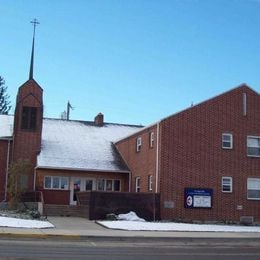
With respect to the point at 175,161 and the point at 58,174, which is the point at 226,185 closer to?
the point at 175,161

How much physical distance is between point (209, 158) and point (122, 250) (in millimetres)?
17652

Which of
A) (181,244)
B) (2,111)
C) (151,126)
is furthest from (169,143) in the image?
(2,111)

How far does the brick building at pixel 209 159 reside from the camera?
33281 mm

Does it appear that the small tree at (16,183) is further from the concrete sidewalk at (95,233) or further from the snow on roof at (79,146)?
A: the concrete sidewalk at (95,233)

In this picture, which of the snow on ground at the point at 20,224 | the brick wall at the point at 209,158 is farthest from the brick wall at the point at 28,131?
the snow on ground at the point at 20,224

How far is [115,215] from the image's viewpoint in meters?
31.0

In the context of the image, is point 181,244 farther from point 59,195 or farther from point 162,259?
point 59,195

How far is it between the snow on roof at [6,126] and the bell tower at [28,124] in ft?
3.24

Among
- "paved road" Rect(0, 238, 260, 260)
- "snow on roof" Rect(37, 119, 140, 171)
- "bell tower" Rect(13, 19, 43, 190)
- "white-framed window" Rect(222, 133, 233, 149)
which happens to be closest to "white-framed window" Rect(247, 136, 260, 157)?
"white-framed window" Rect(222, 133, 233, 149)

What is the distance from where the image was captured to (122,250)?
17359 millimetres

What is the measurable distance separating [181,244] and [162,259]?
6.25 metres

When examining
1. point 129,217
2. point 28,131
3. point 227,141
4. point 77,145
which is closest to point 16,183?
point 28,131

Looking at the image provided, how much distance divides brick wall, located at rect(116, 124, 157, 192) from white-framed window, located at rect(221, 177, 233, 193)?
14.3 feet

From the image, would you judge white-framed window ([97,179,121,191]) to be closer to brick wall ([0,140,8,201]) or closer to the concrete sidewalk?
brick wall ([0,140,8,201])
